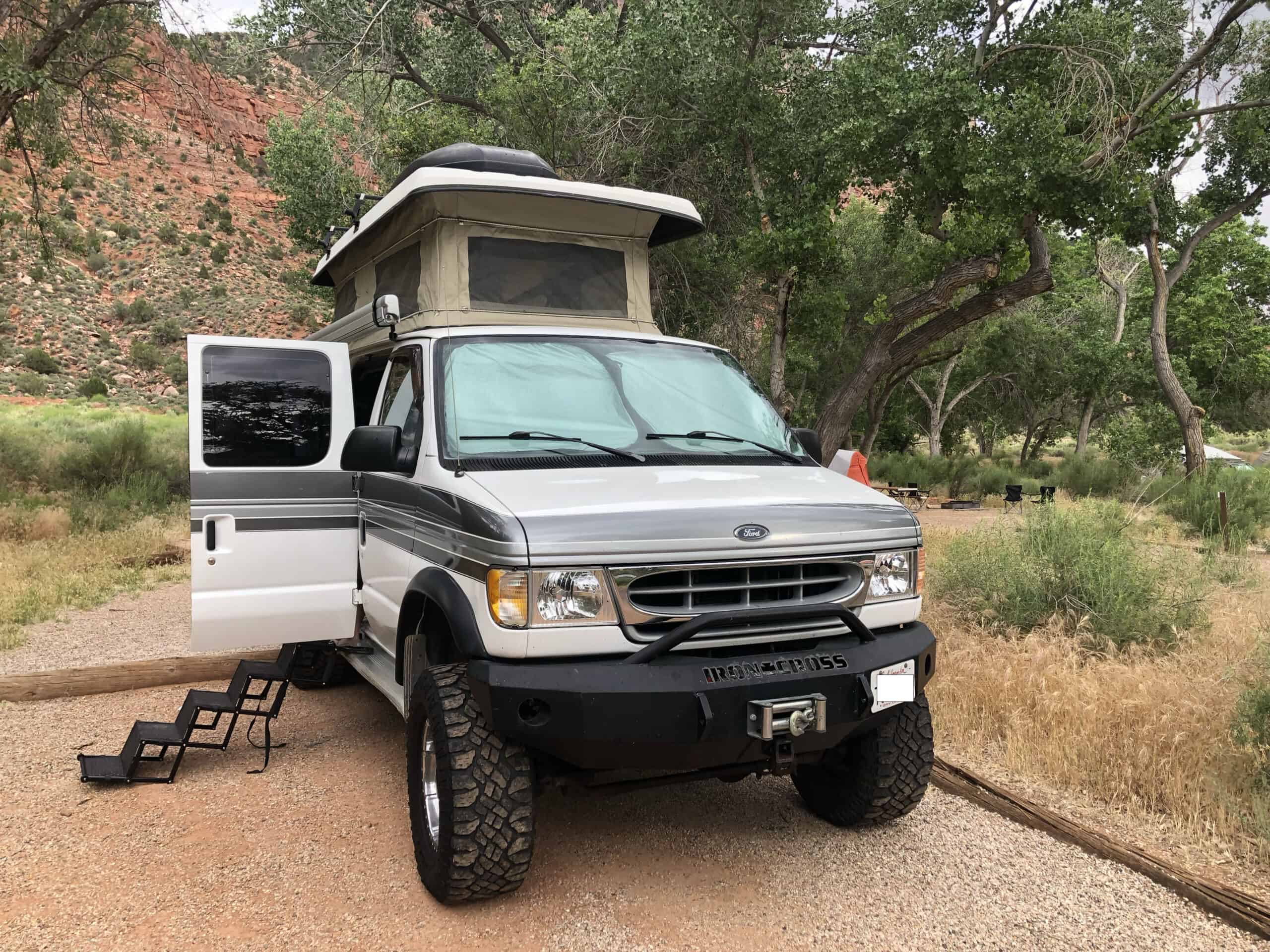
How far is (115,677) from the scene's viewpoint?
246 inches

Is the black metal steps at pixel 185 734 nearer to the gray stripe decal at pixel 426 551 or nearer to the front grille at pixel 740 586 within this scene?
the gray stripe decal at pixel 426 551

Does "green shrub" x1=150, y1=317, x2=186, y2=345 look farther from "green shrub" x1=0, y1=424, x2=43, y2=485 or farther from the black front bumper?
the black front bumper

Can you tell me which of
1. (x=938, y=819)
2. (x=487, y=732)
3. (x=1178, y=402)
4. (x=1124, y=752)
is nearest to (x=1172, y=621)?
(x=1124, y=752)

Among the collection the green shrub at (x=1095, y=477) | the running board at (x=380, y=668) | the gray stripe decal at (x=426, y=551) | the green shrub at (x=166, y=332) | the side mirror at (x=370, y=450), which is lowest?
the running board at (x=380, y=668)

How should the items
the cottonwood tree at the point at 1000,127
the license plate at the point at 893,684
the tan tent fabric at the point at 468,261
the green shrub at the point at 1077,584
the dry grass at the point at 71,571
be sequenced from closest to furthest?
the license plate at the point at 893,684 < the tan tent fabric at the point at 468,261 < the green shrub at the point at 1077,584 < the dry grass at the point at 71,571 < the cottonwood tree at the point at 1000,127

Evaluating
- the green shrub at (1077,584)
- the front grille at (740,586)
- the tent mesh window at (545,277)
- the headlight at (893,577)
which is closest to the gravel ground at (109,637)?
the tent mesh window at (545,277)

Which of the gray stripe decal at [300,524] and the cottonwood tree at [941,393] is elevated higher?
the cottonwood tree at [941,393]

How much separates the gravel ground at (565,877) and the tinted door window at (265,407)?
1.69 m

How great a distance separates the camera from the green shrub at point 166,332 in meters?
43.6

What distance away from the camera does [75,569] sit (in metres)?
10.1

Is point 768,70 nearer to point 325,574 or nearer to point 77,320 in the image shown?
point 325,574

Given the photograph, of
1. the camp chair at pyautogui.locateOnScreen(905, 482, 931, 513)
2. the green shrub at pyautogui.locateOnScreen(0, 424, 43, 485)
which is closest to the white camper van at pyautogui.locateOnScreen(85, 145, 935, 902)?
the green shrub at pyautogui.locateOnScreen(0, 424, 43, 485)

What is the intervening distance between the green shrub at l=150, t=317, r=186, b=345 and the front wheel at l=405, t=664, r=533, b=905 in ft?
150

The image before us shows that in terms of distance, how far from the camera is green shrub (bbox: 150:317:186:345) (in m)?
43.6
